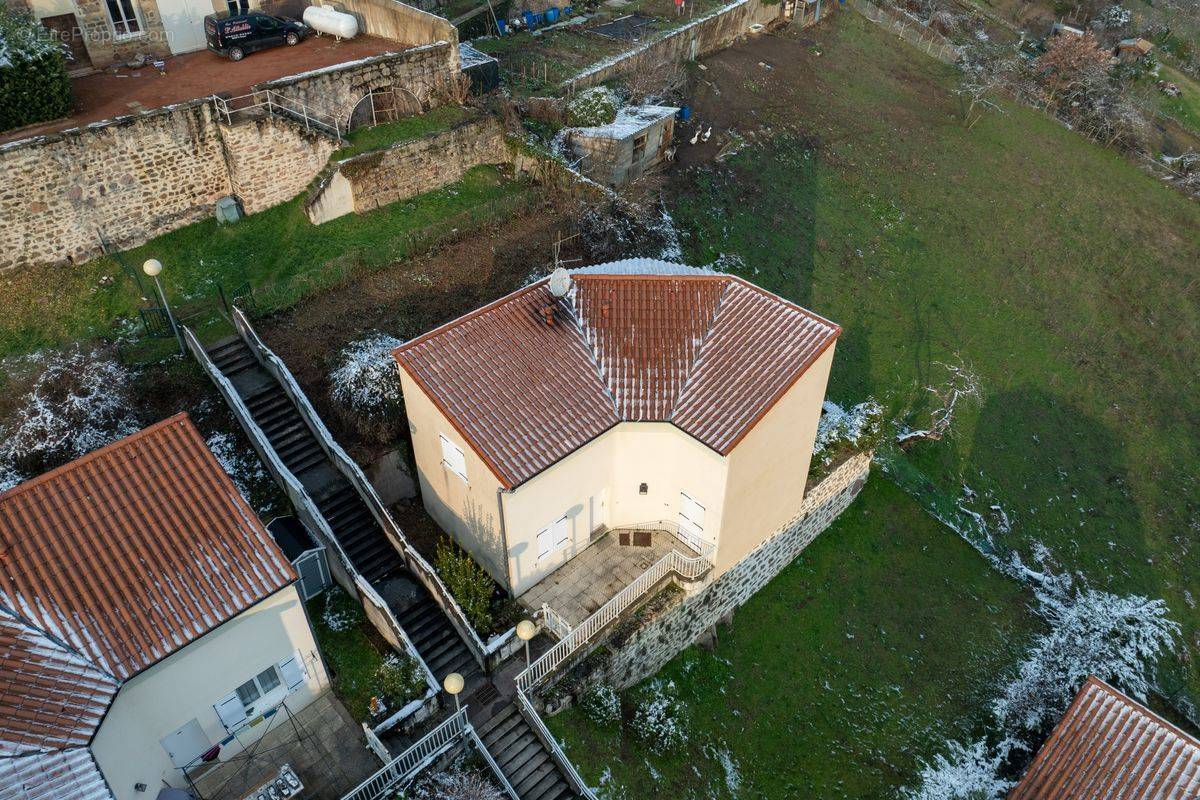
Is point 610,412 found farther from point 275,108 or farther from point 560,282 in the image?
point 275,108

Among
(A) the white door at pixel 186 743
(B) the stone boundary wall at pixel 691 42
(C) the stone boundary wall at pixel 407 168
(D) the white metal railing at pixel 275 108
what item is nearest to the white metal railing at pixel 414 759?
(A) the white door at pixel 186 743

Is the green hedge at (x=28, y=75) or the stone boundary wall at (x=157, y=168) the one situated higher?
the green hedge at (x=28, y=75)

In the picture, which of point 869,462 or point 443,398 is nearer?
point 443,398

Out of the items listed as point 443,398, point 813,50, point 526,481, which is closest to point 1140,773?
point 526,481

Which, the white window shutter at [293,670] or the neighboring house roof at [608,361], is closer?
the white window shutter at [293,670]

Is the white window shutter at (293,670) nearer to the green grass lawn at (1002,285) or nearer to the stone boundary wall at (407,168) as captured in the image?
the stone boundary wall at (407,168)

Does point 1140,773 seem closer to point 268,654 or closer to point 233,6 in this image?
point 268,654
